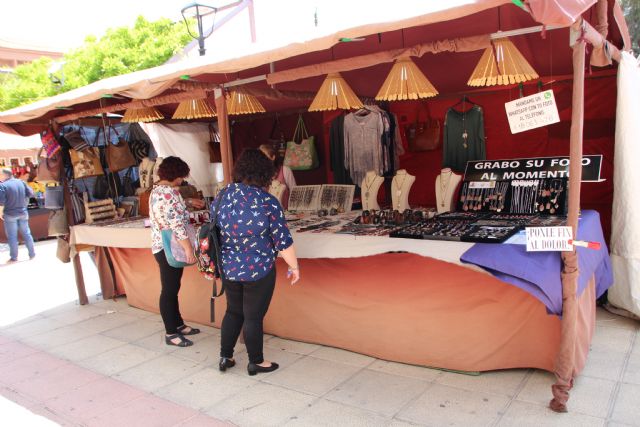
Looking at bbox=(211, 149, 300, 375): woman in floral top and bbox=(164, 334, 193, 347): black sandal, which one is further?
bbox=(164, 334, 193, 347): black sandal

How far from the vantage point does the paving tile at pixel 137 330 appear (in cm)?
412

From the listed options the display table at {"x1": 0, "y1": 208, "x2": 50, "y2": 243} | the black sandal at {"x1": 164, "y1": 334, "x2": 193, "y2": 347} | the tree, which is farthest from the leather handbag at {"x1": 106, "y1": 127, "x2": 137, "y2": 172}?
the tree

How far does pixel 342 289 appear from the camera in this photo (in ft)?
10.8

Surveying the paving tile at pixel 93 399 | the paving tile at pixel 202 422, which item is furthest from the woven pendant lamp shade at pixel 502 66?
the paving tile at pixel 93 399

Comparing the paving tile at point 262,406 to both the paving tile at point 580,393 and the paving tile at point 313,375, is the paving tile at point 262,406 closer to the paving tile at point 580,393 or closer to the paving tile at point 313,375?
the paving tile at point 313,375

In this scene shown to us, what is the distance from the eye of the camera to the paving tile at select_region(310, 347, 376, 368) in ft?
10.4

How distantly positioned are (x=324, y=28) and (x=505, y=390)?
7.32 ft

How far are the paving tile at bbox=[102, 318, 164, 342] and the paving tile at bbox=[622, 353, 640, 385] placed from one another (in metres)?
3.42

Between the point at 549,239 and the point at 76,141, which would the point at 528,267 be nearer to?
the point at 549,239

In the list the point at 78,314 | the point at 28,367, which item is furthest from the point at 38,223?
A: the point at 28,367

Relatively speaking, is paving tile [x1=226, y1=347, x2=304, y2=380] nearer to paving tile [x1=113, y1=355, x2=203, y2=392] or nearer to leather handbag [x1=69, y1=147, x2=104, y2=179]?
paving tile [x1=113, y1=355, x2=203, y2=392]

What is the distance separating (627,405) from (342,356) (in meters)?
1.64

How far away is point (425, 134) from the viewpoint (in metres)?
5.36

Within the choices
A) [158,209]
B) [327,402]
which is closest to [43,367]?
[158,209]
